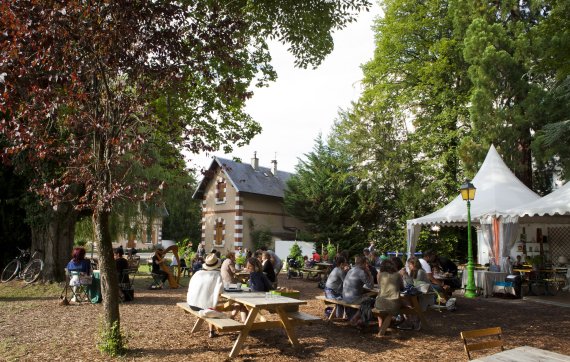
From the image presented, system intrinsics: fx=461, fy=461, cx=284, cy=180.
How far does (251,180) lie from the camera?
97.1 ft

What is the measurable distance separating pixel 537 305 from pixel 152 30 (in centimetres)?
1030

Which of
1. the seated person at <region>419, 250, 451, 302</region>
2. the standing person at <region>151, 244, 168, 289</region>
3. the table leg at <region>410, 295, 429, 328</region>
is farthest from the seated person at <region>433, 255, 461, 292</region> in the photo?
A: the standing person at <region>151, 244, 168, 289</region>

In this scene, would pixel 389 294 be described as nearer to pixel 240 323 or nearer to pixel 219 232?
pixel 240 323

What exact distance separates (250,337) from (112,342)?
2051mm

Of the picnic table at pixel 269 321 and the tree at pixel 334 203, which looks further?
the tree at pixel 334 203

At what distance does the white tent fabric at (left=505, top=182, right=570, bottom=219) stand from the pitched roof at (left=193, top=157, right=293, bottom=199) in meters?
18.0

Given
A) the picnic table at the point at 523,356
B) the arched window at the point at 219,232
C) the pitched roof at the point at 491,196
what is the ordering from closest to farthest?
the picnic table at the point at 523,356
the pitched roof at the point at 491,196
the arched window at the point at 219,232

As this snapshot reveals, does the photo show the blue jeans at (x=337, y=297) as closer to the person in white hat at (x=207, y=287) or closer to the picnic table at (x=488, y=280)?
the person in white hat at (x=207, y=287)

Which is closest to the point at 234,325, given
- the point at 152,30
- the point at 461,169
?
the point at 152,30

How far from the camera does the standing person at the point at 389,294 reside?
707 cm

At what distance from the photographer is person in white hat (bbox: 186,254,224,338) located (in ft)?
21.1

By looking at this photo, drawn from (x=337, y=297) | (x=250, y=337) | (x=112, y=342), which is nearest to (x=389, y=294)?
(x=337, y=297)

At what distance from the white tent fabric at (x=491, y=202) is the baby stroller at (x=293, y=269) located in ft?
14.6

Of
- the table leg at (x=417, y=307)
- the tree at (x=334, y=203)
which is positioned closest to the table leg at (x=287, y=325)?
the table leg at (x=417, y=307)
